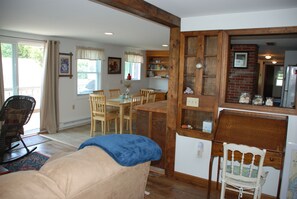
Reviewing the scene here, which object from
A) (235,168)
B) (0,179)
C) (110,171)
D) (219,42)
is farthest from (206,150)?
(0,179)

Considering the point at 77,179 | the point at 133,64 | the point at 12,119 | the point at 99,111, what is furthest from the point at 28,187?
the point at 133,64

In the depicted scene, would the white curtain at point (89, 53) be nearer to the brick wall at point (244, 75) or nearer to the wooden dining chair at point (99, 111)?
the wooden dining chair at point (99, 111)

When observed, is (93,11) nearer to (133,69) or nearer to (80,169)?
(80,169)

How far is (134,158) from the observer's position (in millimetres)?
1753

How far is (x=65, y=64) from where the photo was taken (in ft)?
19.8

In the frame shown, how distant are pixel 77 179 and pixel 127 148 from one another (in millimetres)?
473

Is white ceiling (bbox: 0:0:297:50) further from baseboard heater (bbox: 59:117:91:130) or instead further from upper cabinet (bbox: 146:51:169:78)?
upper cabinet (bbox: 146:51:169:78)

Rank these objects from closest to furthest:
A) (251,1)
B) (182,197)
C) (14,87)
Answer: (251,1) → (182,197) → (14,87)

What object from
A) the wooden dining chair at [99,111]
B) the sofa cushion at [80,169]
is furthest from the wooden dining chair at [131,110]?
the sofa cushion at [80,169]

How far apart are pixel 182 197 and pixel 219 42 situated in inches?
77.4

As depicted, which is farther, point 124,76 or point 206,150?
point 124,76

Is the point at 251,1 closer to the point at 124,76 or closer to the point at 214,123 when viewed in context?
the point at 214,123

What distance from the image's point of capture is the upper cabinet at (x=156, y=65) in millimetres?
9414

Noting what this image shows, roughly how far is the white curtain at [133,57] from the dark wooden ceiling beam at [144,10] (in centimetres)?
506
